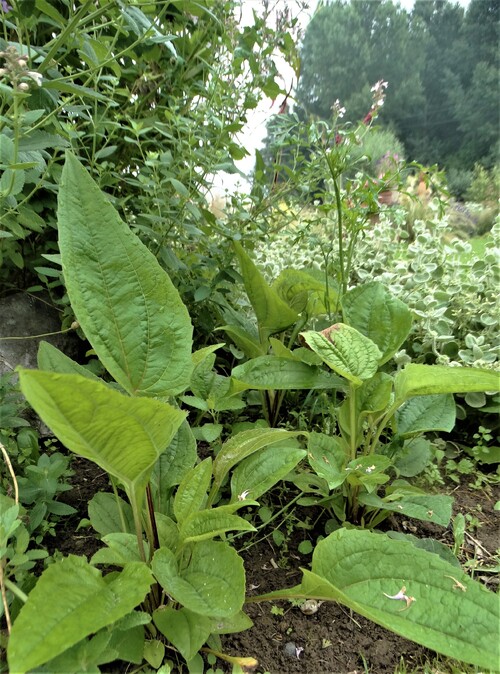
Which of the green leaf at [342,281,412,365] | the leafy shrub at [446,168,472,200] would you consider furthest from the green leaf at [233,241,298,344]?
the leafy shrub at [446,168,472,200]

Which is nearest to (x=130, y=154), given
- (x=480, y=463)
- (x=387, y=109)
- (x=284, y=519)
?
(x=284, y=519)

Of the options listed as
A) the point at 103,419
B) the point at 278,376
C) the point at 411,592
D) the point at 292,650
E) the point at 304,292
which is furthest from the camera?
the point at 304,292

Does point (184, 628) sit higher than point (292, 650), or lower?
higher

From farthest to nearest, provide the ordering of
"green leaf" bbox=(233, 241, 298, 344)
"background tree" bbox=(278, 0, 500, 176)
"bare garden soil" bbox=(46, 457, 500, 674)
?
"background tree" bbox=(278, 0, 500, 176)
"green leaf" bbox=(233, 241, 298, 344)
"bare garden soil" bbox=(46, 457, 500, 674)

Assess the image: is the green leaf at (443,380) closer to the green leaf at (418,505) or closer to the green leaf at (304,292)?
the green leaf at (418,505)

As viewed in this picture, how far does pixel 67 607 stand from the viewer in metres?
0.50

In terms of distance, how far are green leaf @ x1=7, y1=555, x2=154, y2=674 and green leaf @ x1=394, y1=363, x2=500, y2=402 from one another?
1.56 ft

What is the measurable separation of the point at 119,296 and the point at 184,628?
0.44 m

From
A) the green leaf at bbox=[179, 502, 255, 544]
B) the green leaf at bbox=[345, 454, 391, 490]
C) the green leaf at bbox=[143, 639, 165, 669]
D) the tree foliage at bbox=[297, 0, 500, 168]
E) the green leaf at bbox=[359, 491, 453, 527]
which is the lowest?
the green leaf at bbox=[143, 639, 165, 669]

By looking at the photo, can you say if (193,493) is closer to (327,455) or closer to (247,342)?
(327,455)

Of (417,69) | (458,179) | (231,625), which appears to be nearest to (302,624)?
(231,625)

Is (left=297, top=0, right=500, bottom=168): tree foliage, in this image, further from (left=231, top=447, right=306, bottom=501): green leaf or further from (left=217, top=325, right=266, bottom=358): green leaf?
(left=231, top=447, right=306, bottom=501): green leaf

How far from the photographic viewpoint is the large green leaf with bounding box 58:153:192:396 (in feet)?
2.05

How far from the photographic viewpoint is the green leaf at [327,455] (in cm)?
77
